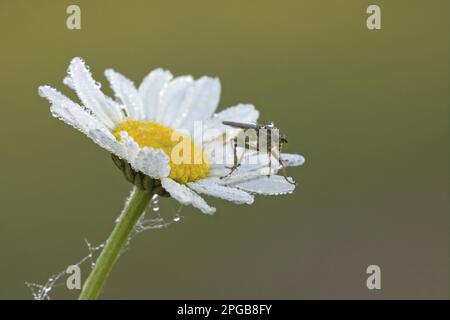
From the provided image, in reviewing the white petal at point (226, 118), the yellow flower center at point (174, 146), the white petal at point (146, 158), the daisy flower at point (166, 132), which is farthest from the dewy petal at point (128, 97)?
the white petal at point (146, 158)

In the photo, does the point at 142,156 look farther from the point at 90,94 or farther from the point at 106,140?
the point at 90,94

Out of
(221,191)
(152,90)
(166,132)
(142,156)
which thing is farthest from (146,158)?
(152,90)

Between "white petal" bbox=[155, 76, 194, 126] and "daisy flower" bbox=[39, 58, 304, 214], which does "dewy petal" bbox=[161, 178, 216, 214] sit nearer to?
"daisy flower" bbox=[39, 58, 304, 214]

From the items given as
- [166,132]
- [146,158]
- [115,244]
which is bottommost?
[115,244]

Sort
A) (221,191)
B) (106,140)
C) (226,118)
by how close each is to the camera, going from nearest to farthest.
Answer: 1. (106,140)
2. (221,191)
3. (226,118)

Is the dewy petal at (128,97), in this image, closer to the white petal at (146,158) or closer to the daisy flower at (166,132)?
the daisy flower at (166,132)
